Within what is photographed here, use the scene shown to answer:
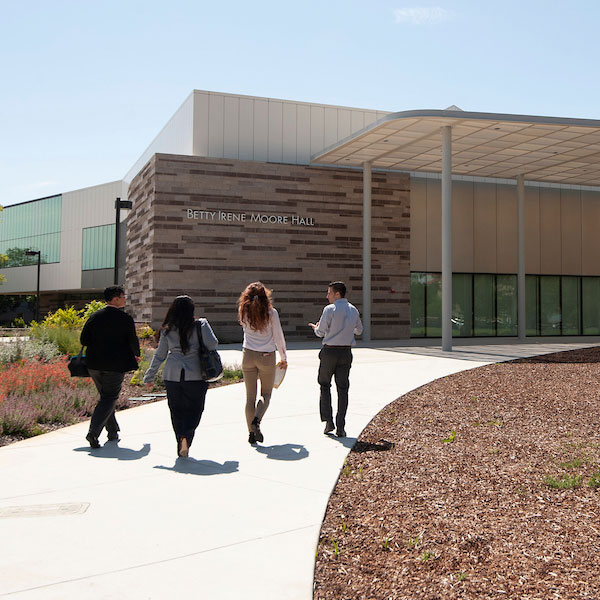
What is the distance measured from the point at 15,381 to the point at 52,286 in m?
44.7

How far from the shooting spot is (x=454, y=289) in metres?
29.5

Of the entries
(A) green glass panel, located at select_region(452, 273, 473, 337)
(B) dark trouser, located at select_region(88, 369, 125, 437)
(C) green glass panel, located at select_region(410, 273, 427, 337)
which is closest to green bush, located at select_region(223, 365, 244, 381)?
(B) dark trouser, located at select_region(88, 369, 125, 437)

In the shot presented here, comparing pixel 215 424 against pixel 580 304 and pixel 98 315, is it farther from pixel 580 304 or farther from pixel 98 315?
pixel 580 304

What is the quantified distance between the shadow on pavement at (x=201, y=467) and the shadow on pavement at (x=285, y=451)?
1.56 feet

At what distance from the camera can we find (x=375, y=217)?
89.4 feet

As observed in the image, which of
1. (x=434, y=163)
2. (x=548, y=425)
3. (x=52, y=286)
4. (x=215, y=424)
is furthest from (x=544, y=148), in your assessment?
(x=52, y=286)

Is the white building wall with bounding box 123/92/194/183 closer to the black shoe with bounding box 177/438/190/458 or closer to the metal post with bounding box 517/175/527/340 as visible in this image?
the metal post with bounding box 517/175/527/340

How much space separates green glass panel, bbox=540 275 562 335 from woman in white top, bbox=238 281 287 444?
26056mm

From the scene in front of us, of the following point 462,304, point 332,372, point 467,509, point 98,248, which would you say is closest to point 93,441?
point 332,372

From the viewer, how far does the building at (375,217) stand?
24000 mm

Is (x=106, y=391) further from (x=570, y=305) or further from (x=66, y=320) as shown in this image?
(x=570, y=305)

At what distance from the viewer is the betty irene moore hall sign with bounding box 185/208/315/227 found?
24.8 metres

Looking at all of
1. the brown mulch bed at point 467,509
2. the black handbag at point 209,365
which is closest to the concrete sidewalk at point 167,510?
the brown mulch bed at point 467,509

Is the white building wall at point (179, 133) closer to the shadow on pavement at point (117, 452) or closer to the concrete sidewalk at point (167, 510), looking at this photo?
the concrete sidewalk at point (167, 510)
